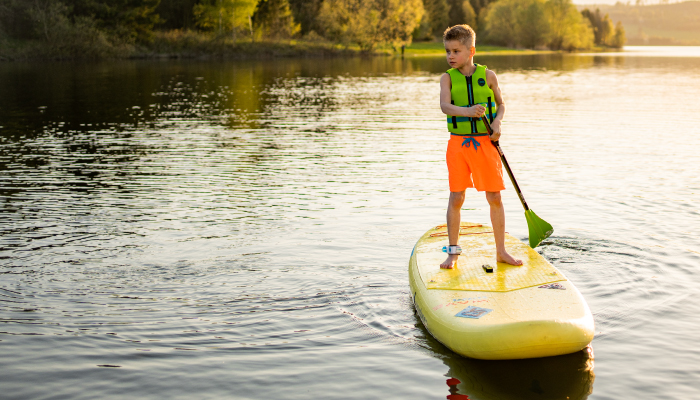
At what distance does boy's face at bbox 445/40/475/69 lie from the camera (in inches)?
214

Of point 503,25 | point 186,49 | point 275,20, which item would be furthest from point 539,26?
point 186,49

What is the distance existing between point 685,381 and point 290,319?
3.02 metres

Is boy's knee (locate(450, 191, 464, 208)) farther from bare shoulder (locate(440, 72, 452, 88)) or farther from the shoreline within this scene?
the shoreline

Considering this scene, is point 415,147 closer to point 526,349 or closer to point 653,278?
point 653,278

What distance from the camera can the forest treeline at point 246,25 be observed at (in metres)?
55.6

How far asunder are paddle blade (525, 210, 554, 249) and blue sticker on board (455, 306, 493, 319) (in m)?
2.22

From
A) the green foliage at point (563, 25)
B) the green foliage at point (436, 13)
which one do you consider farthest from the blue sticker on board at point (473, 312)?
the green foliage at point (563, 25)

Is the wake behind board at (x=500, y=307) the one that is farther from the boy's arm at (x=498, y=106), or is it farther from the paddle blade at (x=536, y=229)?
the boy's arm at (x=498, y=106)

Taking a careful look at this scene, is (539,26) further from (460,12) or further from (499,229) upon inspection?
(499,229)

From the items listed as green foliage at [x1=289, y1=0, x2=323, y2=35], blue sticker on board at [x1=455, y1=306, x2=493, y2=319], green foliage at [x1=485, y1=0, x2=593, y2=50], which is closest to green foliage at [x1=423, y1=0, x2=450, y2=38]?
green foliage at [x1=485, y1=0, x2=593, y2=50]

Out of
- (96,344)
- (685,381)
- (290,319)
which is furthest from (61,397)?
(685,381)

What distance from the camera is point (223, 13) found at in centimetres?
6800

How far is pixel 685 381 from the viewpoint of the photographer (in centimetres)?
443

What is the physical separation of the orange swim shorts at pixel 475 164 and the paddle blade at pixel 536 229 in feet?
3.82
